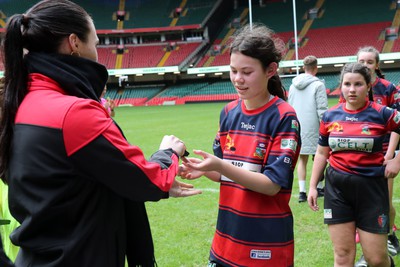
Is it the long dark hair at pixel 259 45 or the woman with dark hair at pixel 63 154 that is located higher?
the long dark hair at pixel 259 45

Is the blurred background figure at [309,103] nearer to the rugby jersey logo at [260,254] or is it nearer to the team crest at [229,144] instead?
the team crest at [229,144]

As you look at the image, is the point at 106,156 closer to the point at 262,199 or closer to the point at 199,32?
the point at 262,199

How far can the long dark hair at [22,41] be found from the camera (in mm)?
1657

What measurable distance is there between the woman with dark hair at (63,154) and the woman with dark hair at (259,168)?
58 cm

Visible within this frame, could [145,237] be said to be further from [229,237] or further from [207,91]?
[207,91]

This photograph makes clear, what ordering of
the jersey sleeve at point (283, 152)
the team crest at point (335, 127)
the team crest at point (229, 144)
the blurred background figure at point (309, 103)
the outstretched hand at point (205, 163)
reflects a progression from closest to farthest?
the outstretched hand at point (205, 163) < the jersey sleeve at point (283, 152) < the team crest at point (229, 144) < the team crest at point (335, 127) < the blurred background figure at point (309, 103)

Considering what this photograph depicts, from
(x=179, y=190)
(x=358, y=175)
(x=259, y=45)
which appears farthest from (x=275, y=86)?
(x=358, y=175)

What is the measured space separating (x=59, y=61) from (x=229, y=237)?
1.35 metres


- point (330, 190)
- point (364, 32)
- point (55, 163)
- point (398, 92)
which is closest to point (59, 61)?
point (55, 163)

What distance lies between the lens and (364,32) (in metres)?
42.7

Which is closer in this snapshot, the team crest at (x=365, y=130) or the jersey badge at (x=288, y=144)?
the jersey badge at (x=288, y=144)

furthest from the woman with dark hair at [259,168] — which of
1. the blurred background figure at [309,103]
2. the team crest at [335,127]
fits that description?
the blurred background figure at [309,103]

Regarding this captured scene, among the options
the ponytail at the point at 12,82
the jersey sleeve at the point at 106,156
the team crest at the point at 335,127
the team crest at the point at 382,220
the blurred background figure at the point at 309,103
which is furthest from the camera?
the blurred background figure at the point at 309,103

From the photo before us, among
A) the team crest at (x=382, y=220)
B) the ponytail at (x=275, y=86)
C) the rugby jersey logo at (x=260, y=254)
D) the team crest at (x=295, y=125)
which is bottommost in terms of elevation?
the team crest at (x=382, y=220)
